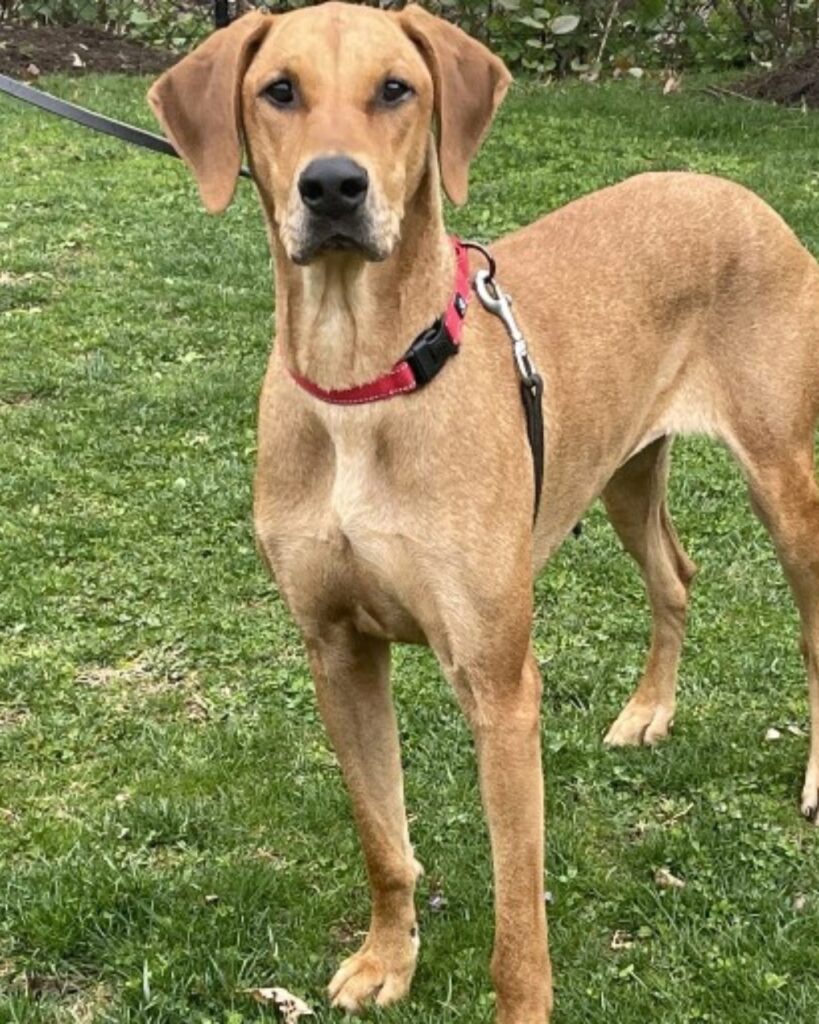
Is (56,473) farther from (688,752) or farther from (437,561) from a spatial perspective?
(437,561)

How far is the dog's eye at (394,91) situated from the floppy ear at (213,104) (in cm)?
35

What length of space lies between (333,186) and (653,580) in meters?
2.51

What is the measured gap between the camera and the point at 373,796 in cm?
389

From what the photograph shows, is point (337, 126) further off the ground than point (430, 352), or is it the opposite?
point (337, 126)

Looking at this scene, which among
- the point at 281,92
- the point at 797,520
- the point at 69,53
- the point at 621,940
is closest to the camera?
the point at 281,92

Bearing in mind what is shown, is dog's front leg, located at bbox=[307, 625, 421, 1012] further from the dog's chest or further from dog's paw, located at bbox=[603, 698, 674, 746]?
dog's paw, located at bbox=[603, 698, 674, 746]

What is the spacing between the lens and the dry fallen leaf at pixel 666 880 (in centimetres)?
433

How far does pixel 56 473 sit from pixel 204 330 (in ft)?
6.82

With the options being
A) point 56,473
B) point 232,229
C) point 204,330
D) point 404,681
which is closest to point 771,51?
point 232,229

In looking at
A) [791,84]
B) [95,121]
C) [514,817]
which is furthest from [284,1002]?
[791,84]

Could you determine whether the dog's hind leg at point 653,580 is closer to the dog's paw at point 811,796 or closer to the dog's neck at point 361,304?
the dog's paw at point 811,796

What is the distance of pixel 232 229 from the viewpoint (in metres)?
10.5

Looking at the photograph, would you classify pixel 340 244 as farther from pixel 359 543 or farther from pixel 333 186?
pixel 359 543

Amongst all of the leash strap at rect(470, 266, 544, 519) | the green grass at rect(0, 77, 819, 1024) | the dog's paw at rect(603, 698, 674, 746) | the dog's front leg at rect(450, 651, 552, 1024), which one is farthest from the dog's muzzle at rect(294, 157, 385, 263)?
the dog's paw at rect(603, 698, 674, 746)
